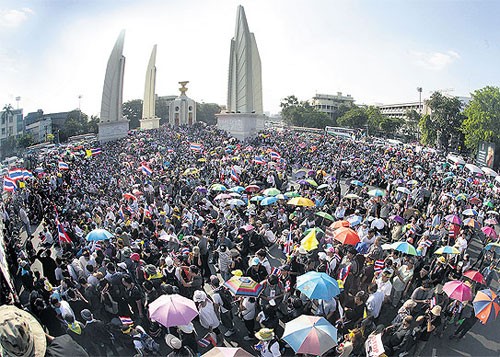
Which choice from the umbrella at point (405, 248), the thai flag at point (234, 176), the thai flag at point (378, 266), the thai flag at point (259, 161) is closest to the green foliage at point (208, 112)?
the thai flag at point (259, 161)

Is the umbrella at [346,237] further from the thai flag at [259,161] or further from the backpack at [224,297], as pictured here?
the thai flag at [259,161]

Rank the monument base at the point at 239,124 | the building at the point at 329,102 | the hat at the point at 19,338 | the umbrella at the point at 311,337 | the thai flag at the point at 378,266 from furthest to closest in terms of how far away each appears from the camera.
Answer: the building at the point at 329,102 → the monument base at the point at 239,124 → the thai flag at the point at 378,266 → the umbrella at the point at 311,337 → the hat at the point at 19,338

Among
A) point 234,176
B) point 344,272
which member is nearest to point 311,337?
point 344,272

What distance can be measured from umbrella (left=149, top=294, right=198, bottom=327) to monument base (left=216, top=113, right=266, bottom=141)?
29.3m

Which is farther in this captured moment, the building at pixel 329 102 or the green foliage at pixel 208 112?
the building at pixel 329 102

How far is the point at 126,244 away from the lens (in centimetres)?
849

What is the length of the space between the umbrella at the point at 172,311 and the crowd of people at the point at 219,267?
22 cm

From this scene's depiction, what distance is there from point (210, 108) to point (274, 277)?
80.3 m

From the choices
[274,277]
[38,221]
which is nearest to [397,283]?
[274,277]

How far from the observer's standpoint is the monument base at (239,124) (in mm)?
34156

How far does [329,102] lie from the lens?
104 metres

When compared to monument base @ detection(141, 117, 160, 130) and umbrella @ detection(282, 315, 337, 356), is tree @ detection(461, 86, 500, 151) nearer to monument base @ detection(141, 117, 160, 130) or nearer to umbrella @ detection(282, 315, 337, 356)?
umbrella @ detection(282, 315, 337, 356)

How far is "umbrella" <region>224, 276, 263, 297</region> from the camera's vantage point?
5629 millimetres

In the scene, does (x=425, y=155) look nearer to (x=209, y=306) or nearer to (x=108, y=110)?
(x=209, y=306)
